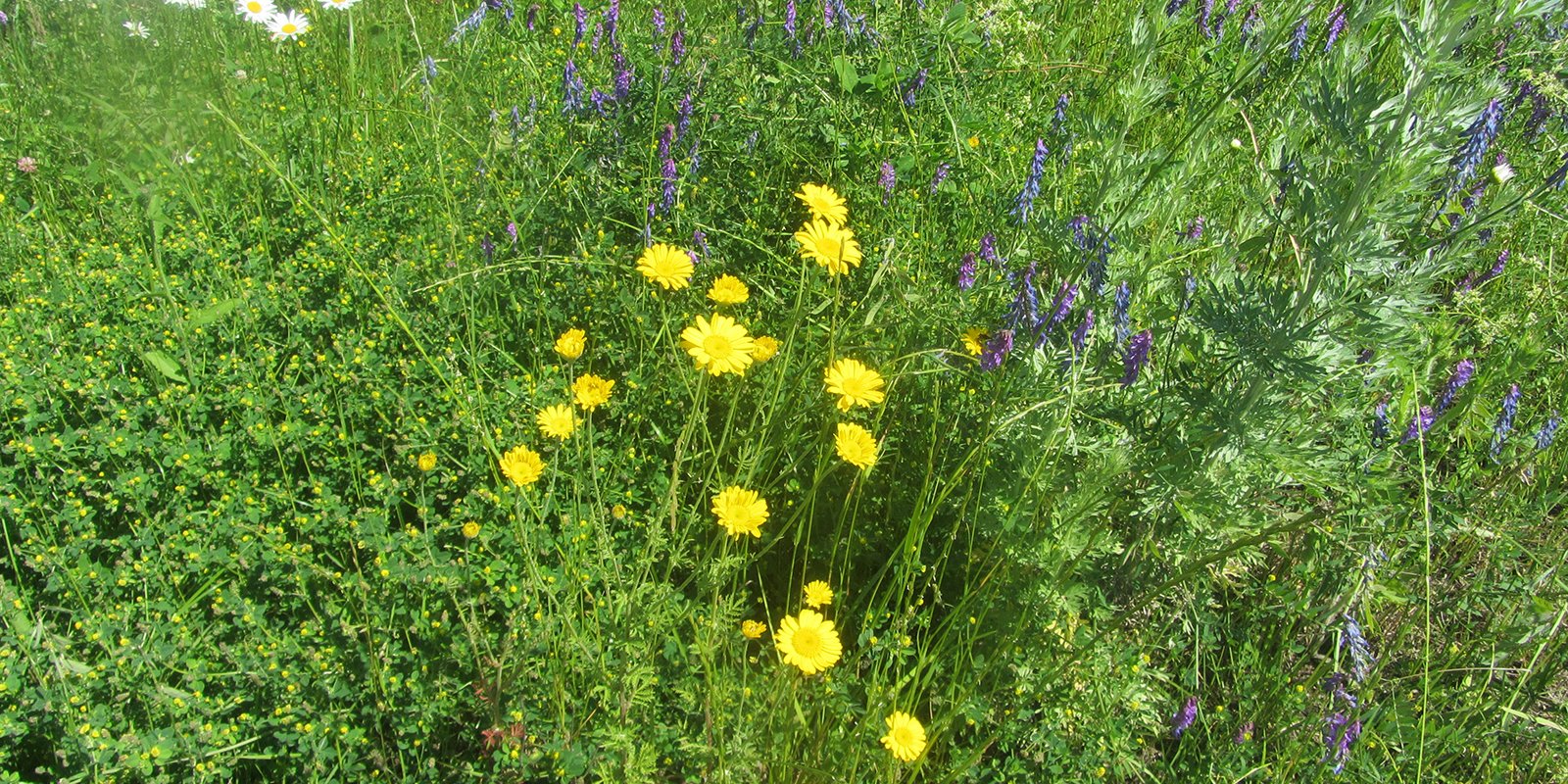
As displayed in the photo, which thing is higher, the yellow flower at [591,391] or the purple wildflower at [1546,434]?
the purple wildflower at [1546,434]

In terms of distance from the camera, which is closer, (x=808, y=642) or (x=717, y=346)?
(x=808, y=642)

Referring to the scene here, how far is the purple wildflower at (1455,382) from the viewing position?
2.26 m

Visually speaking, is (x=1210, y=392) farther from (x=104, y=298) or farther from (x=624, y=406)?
(x=104, y=298)

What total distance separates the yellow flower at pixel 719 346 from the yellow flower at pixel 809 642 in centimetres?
46

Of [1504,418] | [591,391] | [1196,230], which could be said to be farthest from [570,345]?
[1504,418]

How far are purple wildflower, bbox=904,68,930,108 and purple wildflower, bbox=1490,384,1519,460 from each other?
5.65ft

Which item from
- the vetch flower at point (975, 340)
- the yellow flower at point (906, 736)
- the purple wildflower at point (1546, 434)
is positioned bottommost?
the yellow flower at point (906, 736)

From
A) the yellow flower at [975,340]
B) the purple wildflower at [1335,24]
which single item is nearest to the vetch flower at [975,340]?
the yellow flower at [975,340]

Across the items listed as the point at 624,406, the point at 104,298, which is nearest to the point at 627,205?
the point at 624,406

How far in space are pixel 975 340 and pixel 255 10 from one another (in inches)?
130

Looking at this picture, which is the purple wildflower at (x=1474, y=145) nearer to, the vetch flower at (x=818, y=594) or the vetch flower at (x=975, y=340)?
the vetch flower at (x=975, y=340)

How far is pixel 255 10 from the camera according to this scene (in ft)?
12.2

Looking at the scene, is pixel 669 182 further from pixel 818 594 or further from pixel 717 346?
pixel 818 594

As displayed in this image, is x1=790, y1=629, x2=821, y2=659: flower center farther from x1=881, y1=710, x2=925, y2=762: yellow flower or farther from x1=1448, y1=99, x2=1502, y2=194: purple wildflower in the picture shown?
x1=1448, y1=99, x2=1502, y2=194: purple wildflower
